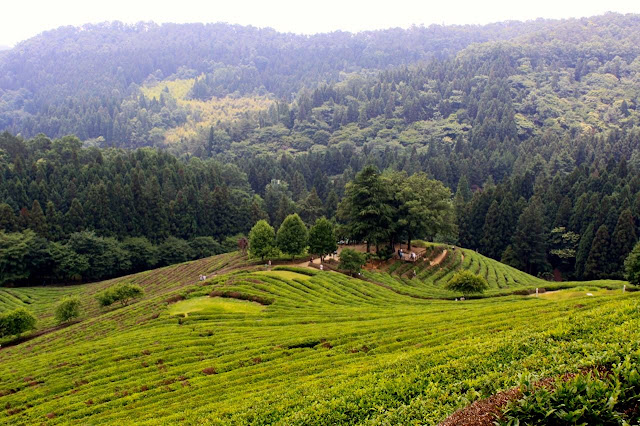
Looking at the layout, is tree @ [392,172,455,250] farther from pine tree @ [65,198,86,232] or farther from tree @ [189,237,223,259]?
pine tree @ [65,198,86,232]

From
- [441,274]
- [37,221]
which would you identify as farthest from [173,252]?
[441,274]

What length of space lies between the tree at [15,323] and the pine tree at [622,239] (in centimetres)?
9095

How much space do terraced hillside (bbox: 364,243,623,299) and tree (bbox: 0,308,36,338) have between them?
4135 cm

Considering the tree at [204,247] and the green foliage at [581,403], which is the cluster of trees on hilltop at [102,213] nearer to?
the tree at [204,247]

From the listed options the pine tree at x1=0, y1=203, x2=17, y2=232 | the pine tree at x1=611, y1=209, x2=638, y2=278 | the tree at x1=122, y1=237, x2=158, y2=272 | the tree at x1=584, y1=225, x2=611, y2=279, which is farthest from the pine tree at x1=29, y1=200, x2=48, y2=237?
the pine tree at x1=611, y1=209, x2=638, y2=278

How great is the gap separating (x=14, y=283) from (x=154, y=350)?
76094 millimetres

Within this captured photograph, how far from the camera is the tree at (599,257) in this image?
82812 millimetres

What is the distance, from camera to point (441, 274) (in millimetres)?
70000

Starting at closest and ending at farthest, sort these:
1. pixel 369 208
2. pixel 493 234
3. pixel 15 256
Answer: pixel 369 208 < pixel 15 256 < pixel 493 234

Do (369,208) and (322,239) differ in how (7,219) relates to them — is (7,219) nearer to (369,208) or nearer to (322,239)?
(322,239)

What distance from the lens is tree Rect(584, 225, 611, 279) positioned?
82812mm

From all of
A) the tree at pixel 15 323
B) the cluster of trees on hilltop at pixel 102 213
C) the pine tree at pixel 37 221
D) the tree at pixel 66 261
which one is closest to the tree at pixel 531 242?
the cluster of trees on hilltop at pixel 102 213

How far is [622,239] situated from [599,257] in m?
4.98

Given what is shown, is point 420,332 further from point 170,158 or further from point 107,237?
point 170,158
